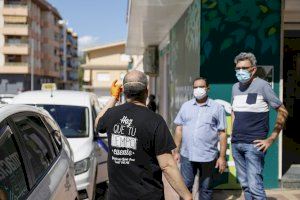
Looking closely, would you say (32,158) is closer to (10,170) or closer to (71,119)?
(10,170)

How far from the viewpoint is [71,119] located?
7422 mm

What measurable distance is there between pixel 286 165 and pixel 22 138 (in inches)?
253

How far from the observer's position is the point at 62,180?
3707 mm

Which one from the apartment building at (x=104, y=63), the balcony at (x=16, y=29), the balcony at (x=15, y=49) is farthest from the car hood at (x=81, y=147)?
the balcony at (x=16, y=29)

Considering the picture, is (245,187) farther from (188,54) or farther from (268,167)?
(188,54)

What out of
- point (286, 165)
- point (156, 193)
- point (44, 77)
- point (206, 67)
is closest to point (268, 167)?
point (286, 165)

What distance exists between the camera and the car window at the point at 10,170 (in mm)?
2635

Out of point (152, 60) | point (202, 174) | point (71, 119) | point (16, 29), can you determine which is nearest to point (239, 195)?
point (202, 174)

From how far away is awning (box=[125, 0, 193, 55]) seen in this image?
10.9 metres

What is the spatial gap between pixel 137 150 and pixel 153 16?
9.83 metres

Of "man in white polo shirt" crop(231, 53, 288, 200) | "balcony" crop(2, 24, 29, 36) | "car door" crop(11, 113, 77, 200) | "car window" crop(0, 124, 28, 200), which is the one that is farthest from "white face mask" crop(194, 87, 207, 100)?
"balcony" crop(2, 24, 29, 36)

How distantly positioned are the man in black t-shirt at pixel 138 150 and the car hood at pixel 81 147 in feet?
8.50

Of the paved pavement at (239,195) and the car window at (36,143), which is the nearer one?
the car window at (36,143)

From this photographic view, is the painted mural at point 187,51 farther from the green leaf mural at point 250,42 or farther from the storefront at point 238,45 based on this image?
the green leaf mural at point 250,42
